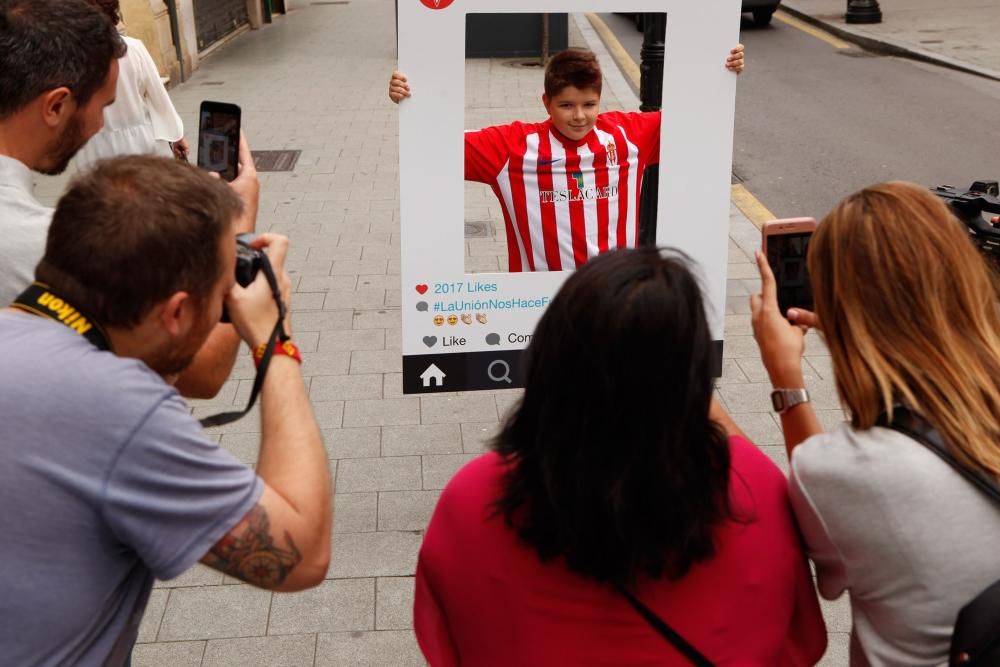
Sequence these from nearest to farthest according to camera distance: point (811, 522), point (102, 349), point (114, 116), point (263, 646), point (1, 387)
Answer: point (1, 387)
point (102, 349)
point (811, 522)
point (263, 646)
point (114, 116)

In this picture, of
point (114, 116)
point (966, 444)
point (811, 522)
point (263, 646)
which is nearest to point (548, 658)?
point (811, 522)

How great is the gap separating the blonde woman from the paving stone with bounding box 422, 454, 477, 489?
2620 mm

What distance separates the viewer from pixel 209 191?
1.69 metres

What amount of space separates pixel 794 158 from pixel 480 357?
287 inches

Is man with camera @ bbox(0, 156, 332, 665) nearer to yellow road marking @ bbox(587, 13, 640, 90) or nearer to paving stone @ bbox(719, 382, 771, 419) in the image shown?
paving stone @ bbox(719, 382, 771, 419)

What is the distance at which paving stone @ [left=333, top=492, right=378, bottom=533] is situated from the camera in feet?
13.3

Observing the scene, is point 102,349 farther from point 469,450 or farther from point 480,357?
point 469,450

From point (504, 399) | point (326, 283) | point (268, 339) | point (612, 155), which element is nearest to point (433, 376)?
point (612, 155)

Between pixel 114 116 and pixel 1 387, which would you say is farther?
pixel 114 116

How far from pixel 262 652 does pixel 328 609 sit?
11.0 inches

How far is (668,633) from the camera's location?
5.35 ft

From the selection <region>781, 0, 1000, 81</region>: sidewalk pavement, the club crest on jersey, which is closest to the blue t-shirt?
the club crest on jersey

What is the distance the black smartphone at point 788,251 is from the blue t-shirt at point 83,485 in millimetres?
1376

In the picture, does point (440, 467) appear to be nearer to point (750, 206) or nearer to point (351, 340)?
point (351, 340)
